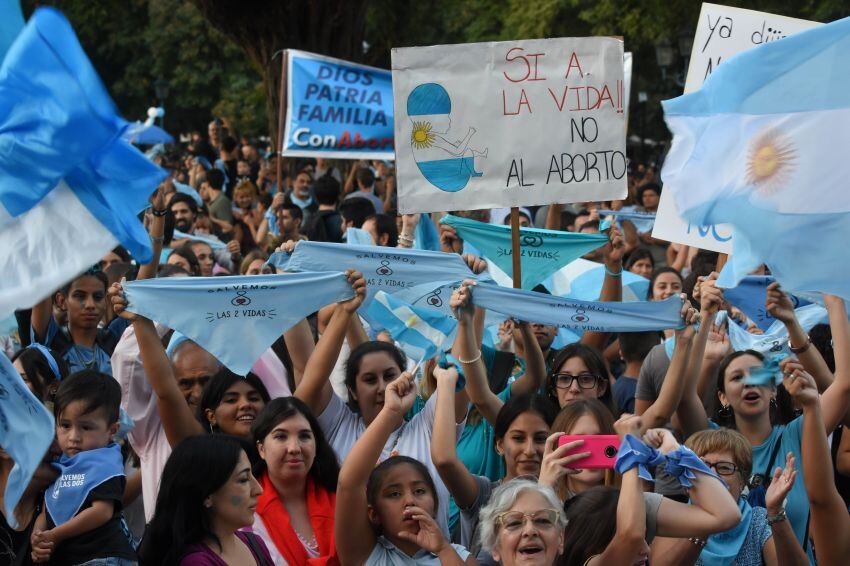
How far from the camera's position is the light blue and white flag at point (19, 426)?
4.38 metres

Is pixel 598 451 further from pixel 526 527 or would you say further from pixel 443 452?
pixel 443 452

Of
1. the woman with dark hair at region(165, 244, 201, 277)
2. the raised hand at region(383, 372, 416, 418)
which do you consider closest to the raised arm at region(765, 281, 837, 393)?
the raised hand at region(383, 372, 416, 418)

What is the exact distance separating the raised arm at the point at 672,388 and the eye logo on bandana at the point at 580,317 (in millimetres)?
407

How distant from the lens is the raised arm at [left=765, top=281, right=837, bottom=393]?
5582 millimetres

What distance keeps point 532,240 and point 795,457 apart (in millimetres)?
2217

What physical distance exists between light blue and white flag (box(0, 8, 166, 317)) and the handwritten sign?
6.74m

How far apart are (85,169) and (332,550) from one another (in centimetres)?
166

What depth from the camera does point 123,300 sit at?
18.2 feet

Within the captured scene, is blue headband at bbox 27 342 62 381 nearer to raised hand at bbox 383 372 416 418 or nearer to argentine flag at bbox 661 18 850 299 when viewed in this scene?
raised hand at bbox 383 372 416 418

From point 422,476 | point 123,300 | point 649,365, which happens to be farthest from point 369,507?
point 649,365

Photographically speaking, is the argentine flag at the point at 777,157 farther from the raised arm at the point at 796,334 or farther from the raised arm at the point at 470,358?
the raised arm at the point at 470,358

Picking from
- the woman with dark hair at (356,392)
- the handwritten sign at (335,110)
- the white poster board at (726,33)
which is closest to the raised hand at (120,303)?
the woman with dark hair at (356,392)

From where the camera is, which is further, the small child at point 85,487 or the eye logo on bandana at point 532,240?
the eye logo on bandana at point 532,240

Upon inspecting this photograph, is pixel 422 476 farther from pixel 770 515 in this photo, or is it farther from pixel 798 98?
pixel 798 98
